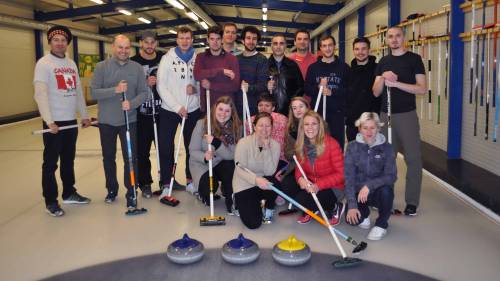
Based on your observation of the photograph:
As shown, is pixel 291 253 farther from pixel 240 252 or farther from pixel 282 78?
pixel 282 78

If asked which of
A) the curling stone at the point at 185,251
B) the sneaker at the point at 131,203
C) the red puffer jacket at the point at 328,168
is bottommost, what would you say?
the curling stone at the point at 185,251

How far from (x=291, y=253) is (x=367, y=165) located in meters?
1.02

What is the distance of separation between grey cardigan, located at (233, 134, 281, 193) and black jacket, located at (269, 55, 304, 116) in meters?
0.78

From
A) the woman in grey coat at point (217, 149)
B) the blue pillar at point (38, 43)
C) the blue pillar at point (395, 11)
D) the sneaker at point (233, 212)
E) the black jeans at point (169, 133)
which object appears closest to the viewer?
the sneaker at point (233, 212)

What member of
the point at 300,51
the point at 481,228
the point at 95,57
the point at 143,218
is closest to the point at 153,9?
the point at 95,57

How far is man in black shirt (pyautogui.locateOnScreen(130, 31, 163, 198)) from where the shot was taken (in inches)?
176

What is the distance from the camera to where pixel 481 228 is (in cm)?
347

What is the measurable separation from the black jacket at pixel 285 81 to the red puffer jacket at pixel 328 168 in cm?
89

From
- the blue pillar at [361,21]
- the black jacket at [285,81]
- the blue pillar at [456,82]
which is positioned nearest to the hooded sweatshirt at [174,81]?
the black jacket at [285,81]

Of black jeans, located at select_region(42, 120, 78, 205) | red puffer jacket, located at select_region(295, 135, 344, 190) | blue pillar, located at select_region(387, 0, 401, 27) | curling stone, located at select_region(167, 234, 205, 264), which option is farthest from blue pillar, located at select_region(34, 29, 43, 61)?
curling stone, located at select_region(167, 234, 205, 264)

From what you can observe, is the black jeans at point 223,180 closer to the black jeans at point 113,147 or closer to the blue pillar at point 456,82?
the black jeans at point 113,147

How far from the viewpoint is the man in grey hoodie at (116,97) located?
13.4 ft

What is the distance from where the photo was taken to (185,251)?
2.91m

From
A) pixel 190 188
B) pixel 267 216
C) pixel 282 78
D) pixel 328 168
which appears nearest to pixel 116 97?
pixel 190 188
